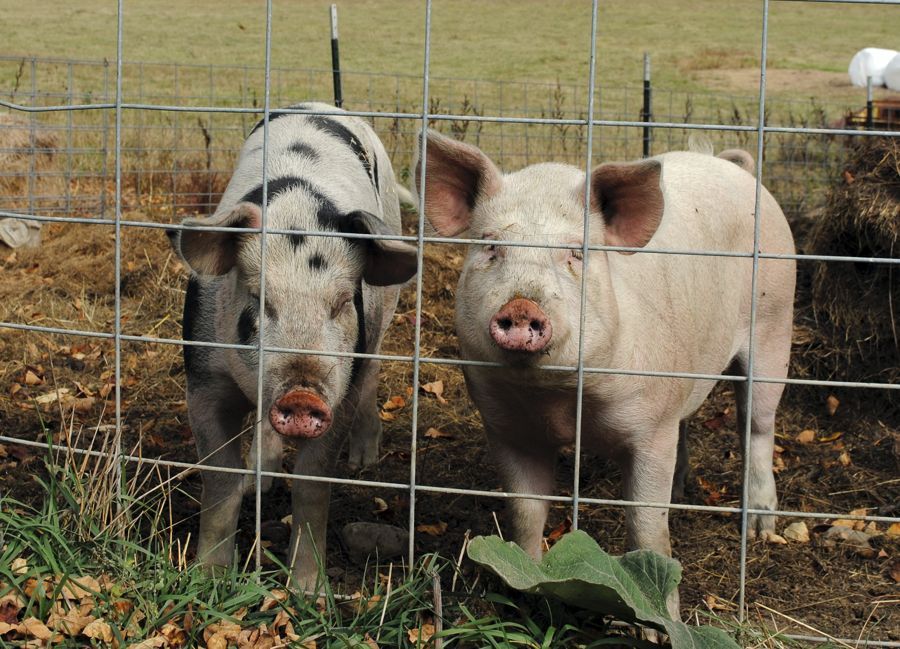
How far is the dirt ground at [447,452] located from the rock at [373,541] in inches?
2.4

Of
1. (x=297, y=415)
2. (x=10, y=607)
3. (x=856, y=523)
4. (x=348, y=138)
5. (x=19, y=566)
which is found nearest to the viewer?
(x=10, y=607)

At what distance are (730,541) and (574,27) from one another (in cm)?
3144

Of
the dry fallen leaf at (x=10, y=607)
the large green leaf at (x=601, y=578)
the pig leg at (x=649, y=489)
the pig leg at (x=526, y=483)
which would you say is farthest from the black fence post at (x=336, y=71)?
the large green leaf at (x=601, y=578)

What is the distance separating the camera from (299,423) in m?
3.45

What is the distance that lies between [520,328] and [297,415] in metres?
0.85

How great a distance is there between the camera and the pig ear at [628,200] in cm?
345

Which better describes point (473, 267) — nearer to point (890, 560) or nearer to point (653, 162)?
point (653, 162)

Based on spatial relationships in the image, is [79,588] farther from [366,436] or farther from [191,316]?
[366,436]

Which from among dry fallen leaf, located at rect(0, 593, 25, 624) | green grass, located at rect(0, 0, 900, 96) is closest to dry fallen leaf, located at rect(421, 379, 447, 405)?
dry fallen leaf, located at rect(0, 593, 25, 624)

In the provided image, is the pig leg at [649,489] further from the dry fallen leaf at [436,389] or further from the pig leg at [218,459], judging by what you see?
the dry fallen leaf at [436,389]

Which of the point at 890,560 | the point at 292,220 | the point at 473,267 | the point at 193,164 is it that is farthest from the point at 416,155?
the point at 193,164

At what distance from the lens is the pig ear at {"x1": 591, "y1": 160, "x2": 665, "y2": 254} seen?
3.45 m

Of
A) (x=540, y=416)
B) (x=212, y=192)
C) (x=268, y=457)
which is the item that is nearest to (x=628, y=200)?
(x=540, y=416)

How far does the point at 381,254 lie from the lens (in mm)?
4109
